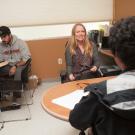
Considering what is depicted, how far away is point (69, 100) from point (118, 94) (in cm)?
80

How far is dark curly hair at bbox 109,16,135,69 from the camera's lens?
116 centimetres

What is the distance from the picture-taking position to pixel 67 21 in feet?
15.4

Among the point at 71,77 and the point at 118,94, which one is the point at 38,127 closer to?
the point at 71,77

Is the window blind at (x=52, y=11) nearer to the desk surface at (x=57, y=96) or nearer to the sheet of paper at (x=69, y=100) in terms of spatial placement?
the desk surface at (x=57, y=96)

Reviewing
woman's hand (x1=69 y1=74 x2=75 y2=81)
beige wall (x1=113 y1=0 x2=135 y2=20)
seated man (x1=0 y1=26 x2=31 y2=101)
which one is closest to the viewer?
woman's hand (x1=69 y1=74 x2=75 y2=81)

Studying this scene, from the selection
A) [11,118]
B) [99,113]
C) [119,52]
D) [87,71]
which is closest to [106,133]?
[99,113]

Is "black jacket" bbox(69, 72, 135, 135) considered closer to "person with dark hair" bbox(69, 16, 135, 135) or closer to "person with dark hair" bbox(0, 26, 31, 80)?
"person with dark hair" bbox(69, 16, 135, 135)

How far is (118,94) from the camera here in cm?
112


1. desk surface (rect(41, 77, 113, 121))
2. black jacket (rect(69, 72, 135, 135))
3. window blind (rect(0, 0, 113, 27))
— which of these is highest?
window blind (rect(0, 0, 113, 27))

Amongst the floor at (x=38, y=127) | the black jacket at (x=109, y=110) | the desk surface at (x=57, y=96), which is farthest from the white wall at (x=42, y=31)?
the black jacket at (x=109, y=110)

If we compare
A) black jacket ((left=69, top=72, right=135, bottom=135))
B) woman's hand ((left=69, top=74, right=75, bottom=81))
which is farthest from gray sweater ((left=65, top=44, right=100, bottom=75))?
black jacket ((left=69, top=72, right=135, bottom=135))

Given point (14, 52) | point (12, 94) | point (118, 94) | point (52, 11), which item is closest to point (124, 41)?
point (118, 94)

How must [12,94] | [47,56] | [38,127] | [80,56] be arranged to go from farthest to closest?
[47,56], [12,94], [80,56], [38,127]

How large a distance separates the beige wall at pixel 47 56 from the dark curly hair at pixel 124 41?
3.55 m
